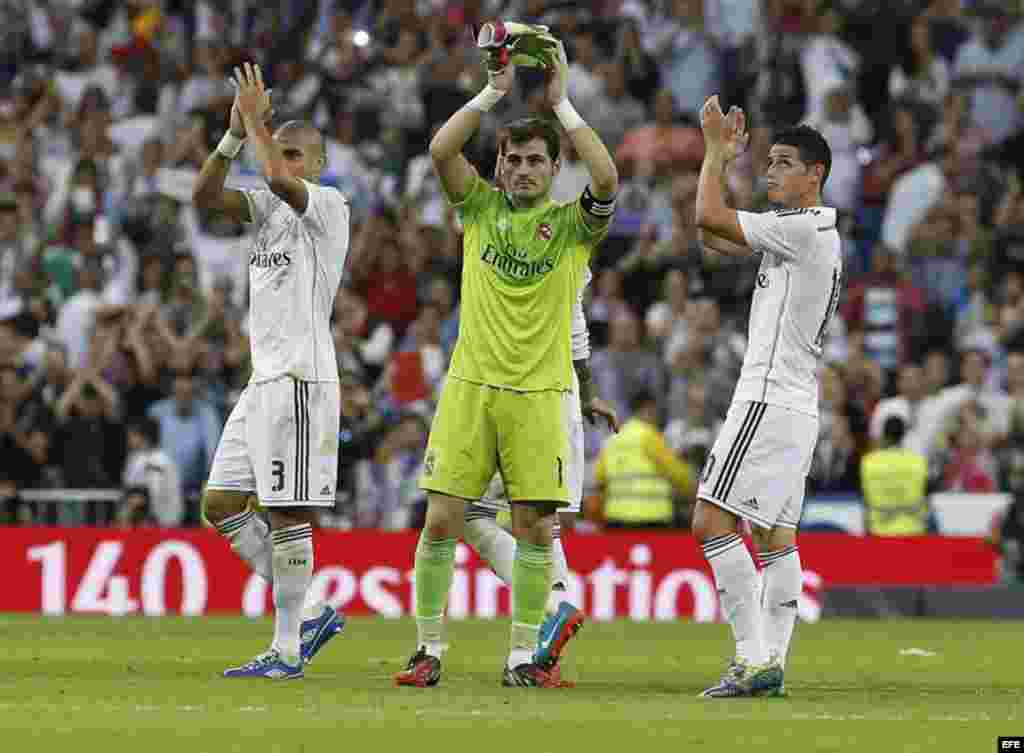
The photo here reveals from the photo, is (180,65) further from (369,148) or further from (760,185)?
(760,185)

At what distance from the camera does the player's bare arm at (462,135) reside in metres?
11.0

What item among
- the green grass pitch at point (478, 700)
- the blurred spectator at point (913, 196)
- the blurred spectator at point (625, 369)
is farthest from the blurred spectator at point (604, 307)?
the green grass pitch at point (478, 700)

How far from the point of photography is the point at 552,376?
11.2 m

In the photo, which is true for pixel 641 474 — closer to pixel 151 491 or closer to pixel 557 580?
pixel 151 491

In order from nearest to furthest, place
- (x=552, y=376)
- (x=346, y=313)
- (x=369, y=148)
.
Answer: (x=552, y=376), (x=346, y=313), (x=369, y=148)

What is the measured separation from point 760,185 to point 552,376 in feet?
40.1

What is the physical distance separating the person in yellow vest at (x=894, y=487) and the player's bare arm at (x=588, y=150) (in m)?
9.55

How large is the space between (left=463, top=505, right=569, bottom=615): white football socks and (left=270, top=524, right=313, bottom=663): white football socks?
1.18 meters

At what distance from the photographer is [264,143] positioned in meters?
11.2

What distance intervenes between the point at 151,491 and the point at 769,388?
1026 cm

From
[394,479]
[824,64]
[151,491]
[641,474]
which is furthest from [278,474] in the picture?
[824,64]

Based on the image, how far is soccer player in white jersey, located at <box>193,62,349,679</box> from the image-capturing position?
1148 cm

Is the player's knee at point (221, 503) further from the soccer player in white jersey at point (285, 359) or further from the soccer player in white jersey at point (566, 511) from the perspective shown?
the soccer player in white jersey at point (566, 511)

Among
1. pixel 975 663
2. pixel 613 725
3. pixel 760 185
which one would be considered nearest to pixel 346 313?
pixel 760 185
